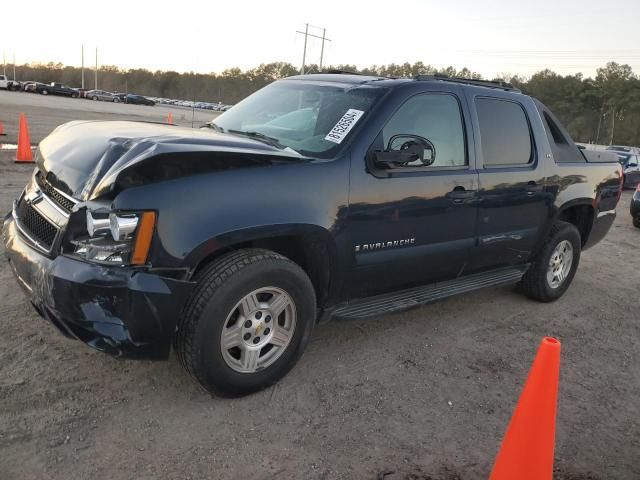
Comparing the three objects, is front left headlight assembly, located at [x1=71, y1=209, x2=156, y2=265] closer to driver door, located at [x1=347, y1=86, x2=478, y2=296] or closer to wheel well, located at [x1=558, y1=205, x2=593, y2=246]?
driver door, located at [x1=347, y1=86, x2=478, y2=296]

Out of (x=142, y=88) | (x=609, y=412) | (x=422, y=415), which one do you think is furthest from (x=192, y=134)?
(x=142, y=88)

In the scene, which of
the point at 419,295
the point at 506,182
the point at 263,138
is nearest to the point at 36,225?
the point at 263,138

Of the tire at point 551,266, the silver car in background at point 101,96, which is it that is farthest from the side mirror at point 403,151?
the silver car in background at point 101,96

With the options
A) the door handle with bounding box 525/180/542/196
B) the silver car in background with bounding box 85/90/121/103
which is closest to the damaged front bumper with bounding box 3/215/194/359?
the door handle with bounding box 525/180/542/196

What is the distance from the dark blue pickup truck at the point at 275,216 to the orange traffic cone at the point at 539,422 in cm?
136

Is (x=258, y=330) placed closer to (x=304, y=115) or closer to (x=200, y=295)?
(x=200, y=295)

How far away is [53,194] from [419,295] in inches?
98.3

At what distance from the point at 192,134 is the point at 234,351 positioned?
4.34ft

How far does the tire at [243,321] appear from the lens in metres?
2.84

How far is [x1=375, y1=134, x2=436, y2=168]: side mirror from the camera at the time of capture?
3377 millimetres

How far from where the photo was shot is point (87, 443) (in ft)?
Result: 8.79

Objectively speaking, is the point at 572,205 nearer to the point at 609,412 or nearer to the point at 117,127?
the point at 609,412

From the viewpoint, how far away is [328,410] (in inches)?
125

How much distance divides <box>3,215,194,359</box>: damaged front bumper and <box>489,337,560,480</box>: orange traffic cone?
1.67 meters
